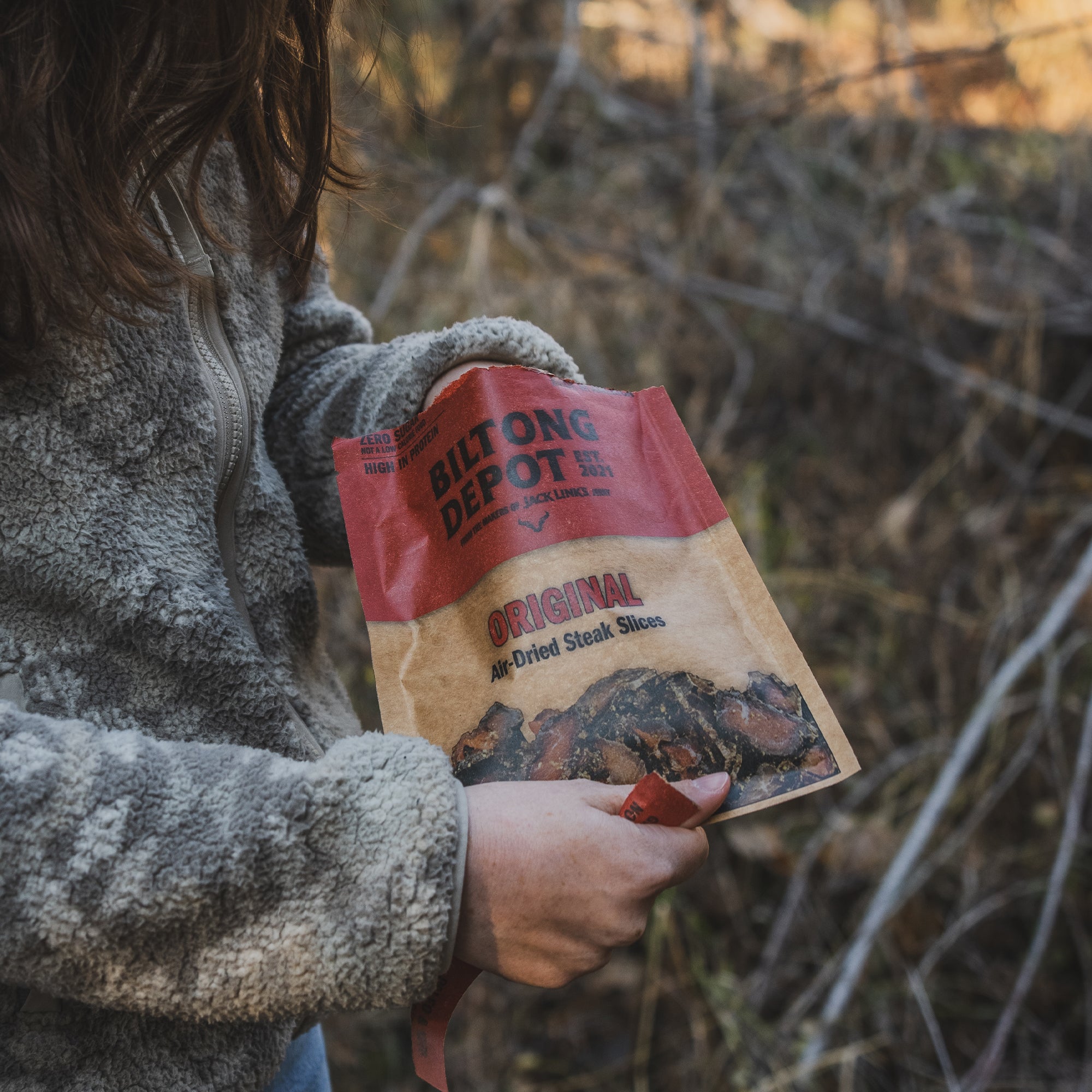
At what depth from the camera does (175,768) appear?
0.51m

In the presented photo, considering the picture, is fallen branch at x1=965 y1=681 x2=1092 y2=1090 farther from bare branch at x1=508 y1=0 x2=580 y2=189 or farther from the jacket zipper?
bare branch at x1=508 y1=0 x2=580 y2=189

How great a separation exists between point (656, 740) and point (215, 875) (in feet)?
0.95

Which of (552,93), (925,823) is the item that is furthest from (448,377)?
(552,93)

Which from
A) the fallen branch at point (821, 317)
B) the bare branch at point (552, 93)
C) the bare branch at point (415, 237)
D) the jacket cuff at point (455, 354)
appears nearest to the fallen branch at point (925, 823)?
the fallen branch at point (821, 317)

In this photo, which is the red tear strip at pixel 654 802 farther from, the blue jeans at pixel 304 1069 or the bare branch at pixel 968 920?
the bare branch at pixel 968 920

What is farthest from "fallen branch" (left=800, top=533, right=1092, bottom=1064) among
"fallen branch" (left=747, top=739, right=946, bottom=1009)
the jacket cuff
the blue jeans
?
the jacket cuff

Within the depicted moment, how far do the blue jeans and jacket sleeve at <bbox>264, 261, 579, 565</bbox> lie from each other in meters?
0.42

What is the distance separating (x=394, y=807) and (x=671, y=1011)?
152 centimetres

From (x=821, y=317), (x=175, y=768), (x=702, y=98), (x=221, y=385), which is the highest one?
(x=702, y=98)

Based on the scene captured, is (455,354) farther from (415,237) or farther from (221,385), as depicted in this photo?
(415,237)

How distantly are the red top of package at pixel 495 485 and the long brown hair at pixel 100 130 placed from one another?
0.67 ft

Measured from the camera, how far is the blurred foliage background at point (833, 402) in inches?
65.4

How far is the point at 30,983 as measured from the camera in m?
0.49

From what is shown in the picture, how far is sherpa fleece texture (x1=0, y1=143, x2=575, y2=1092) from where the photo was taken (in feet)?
1.58
